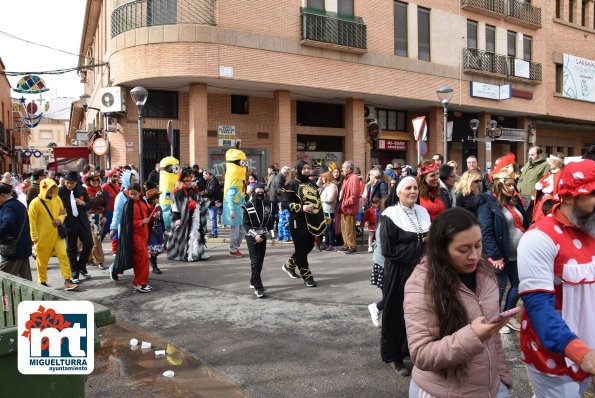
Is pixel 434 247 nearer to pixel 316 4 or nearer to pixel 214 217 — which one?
pixel 214 217

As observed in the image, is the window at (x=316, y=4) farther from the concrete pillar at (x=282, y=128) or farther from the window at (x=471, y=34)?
the window at (x=471, y=34)

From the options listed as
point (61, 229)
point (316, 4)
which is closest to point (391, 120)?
point (316, 4)

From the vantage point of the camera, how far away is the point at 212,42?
1734 cm

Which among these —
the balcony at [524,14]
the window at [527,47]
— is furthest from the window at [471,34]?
the window at [527,47]

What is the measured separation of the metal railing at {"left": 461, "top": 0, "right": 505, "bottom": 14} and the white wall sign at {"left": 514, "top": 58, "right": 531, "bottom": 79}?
280cm

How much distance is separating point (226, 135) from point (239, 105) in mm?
1579

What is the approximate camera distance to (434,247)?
88.7 inches

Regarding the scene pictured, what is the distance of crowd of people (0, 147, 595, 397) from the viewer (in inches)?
85.4

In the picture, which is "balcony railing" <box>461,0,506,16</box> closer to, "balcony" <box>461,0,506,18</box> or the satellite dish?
"balcony" <box>461,0,506,18</box>

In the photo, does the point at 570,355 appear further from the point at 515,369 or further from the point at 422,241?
the point at 515,369

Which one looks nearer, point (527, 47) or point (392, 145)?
point (392, 145)

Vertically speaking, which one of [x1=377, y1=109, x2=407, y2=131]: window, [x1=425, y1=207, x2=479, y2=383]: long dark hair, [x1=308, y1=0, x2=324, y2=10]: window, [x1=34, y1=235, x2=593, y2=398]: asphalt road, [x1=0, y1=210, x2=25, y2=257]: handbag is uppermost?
[x1=308, y1=0, x2=324, y2=10]: window

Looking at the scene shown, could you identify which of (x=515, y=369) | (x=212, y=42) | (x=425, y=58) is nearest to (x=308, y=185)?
(x=515, y=369)

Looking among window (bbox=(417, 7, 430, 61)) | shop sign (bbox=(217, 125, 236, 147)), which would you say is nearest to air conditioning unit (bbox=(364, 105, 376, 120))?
window (bbox=(417, 7, 430, 61))
